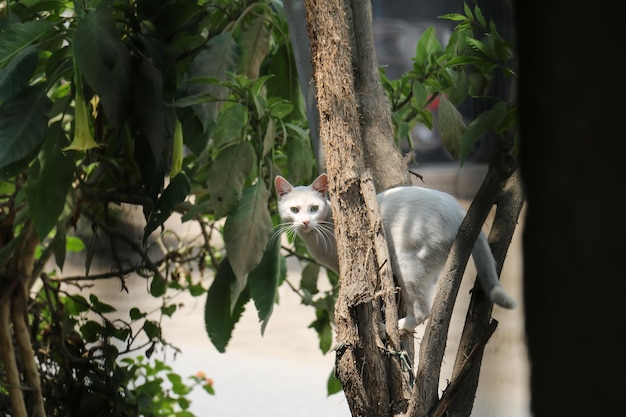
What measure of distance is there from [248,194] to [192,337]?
236cm

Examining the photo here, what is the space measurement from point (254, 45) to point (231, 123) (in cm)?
33

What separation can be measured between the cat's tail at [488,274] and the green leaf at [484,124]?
0.36 ft

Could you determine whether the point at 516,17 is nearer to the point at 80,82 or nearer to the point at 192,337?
the point at 80,82

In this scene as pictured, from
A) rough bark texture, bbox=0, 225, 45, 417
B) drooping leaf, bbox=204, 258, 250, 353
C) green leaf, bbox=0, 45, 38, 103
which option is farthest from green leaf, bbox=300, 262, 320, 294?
green leaf, bbox=0, 45, 38, 103

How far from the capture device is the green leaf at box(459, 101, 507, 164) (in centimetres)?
75

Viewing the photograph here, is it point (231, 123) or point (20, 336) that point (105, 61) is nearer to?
point (231, 123)

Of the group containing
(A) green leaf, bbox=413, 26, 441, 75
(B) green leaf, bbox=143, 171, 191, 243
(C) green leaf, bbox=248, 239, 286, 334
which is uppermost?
(A) green leaf, bbox=413, 26, 441, 75

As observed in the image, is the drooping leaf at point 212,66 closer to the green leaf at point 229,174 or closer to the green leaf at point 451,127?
the green leaf at point 229,174

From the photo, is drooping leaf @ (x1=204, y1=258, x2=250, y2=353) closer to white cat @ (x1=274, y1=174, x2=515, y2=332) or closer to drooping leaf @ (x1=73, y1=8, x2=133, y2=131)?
drooping leaf @ (x1=73, y1=8, x2=133, y2=131)

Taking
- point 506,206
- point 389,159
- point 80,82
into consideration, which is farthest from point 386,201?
point 80,82

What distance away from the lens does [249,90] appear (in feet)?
4.35

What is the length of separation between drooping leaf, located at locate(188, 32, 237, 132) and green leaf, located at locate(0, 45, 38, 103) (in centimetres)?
28

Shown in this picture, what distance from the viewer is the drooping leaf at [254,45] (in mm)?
1607

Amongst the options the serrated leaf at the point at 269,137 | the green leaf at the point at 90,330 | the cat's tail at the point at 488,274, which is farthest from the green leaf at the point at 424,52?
the green leaf at the point at 90,330
